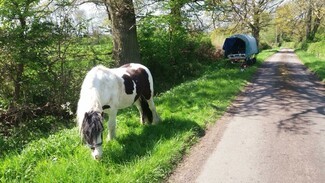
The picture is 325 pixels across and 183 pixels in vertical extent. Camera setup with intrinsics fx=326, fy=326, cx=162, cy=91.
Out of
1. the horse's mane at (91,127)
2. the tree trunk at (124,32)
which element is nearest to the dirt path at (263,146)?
the horse's mane at (91,127)

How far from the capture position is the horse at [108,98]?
5445mm

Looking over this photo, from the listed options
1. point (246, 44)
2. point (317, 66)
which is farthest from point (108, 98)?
point (317, 66)

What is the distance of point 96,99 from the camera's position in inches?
232

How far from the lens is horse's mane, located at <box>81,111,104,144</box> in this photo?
537 centimetres

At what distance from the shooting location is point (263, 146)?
22.6 ft

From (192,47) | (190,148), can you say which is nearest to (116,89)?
(190,148)

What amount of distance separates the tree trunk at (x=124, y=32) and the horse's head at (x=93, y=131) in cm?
813

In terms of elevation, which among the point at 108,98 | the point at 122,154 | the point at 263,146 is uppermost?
the point at 108,98

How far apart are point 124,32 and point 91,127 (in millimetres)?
8411

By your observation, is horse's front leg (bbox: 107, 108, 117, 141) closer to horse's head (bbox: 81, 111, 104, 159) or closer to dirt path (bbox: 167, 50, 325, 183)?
horse's head (bbox: 81, 111, 104, 159)

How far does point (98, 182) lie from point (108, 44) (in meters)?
11.9

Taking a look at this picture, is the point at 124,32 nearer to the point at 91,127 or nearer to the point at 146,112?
the point at 146,112

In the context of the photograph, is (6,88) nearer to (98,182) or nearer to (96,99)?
(96,99)

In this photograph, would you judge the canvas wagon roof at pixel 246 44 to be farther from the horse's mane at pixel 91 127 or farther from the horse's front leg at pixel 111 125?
the horse's mane at pixel 91 127
